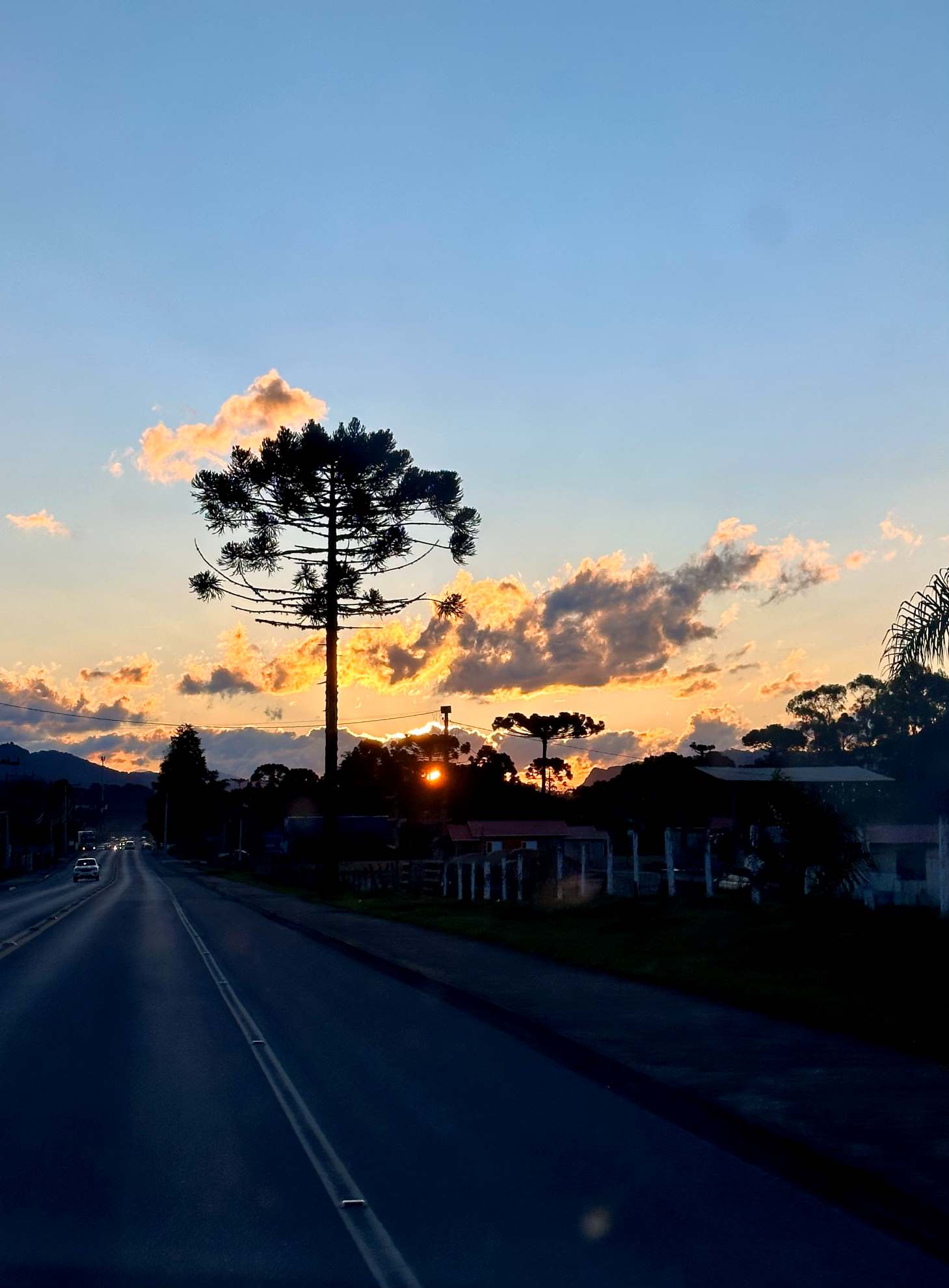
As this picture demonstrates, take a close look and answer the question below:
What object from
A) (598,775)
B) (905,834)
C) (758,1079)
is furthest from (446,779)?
(758,1079)

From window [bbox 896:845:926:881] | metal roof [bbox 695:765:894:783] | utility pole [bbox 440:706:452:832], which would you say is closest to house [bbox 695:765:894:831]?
metal roof [bbox 695:765:894:783]

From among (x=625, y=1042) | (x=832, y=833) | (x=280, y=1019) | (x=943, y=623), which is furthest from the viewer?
(x=832, y=833)

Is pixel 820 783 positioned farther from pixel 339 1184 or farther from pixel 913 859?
pixel 339 1184

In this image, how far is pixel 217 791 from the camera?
192750 millimetres

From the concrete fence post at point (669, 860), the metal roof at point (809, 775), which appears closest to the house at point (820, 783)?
the metal roof at point (809, 775)

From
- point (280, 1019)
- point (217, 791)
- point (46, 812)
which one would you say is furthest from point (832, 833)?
point (217, 791)

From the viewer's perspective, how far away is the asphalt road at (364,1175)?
238 inches

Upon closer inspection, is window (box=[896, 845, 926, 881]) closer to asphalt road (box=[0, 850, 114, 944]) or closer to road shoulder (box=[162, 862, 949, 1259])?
asphalt road (box=[0, 850, 114, 944])

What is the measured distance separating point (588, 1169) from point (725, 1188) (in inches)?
31.1

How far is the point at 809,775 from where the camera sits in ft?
121

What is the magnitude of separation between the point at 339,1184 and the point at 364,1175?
9.4 inches

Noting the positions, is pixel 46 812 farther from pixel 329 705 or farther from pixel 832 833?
pixel 832 833

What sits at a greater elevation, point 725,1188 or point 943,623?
point 943,623

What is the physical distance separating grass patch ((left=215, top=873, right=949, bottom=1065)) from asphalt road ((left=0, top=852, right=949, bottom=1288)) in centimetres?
304
